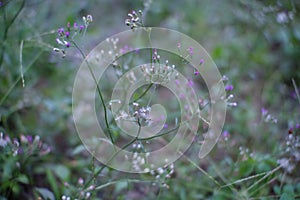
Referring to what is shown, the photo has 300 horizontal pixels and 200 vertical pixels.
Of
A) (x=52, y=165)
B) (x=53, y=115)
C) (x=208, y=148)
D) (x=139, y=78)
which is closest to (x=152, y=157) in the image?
(x=208, y=148)

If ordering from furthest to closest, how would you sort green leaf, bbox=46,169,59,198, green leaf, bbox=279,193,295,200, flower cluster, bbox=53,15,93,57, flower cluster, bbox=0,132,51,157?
green leaf, bbox=46,169,59,198
flower cluster, bbox=0,132,51,157
green leaf, bbox=279,193,295,200
flower cluster, bbox=53,15,93,57

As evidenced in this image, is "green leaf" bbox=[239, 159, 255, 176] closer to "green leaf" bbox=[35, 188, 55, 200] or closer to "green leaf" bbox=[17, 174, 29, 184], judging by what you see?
"green leaf" bbox=[35, 188, 55, 200]

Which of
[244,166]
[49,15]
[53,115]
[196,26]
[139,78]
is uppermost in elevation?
[49,15]

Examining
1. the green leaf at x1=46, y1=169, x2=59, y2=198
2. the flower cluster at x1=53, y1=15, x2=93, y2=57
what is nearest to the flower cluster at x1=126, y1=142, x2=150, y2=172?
the green leaf at x1=46, y1=169, x2=59, y2=198

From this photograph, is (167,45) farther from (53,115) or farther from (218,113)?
(53,115)

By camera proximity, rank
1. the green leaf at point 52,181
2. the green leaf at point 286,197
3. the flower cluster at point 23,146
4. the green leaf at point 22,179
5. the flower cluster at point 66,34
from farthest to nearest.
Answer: the green leaf at point 52,181
the green leaf at point 22,179
the flower cluster at point 23,146
the green leaf at point 286,197
the flower cluster at point 66,34

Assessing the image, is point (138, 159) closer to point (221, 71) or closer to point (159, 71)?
point (159, 71)

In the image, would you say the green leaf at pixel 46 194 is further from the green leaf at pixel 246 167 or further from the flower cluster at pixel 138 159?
the green leaf at pixel 246 167

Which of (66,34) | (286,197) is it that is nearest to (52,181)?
(66,34)

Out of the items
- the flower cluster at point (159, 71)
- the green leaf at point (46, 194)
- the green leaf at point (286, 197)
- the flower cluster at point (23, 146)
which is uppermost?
the flower cluster at point (159, 71)

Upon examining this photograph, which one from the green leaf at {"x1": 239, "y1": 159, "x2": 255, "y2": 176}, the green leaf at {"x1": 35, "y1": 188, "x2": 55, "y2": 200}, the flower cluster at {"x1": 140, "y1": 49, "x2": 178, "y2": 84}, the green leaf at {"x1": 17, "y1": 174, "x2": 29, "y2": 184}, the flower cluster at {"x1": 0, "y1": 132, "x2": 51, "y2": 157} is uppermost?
the flower cluster at {"x1": 140, "y1": 49, "x2": 178, "y2": 84}

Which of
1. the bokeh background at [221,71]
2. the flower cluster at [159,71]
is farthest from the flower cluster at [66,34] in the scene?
the flower cluster at [159,71]
